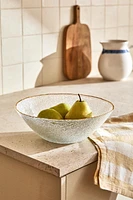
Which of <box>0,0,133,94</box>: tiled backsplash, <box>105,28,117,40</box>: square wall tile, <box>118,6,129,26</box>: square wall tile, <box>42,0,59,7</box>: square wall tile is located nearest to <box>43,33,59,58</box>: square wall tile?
<box>0,0,133,94</box>: tiled backsplash

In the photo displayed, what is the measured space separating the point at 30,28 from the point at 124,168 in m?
0.89

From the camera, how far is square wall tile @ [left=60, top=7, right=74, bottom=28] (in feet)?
6.55

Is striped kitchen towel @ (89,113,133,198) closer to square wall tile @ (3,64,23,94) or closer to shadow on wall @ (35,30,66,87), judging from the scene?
square wall tile @ (3,64,23,94)

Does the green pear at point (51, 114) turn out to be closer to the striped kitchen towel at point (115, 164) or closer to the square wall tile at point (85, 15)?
the striped kitchen towel at point (115, 164)

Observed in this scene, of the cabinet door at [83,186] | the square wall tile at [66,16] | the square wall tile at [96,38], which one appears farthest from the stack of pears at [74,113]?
the square wall tile at [96,38]

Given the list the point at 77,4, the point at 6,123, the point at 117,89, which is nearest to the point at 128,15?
the point at 77,4

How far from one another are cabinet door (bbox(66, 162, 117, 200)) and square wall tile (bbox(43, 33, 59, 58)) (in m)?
0.88

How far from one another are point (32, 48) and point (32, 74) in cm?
11

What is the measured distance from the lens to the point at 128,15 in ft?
7.73

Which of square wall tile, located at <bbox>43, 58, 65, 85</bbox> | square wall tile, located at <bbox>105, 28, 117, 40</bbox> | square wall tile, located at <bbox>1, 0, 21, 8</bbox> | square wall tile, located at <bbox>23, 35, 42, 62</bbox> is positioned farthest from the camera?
square wall tile, located at <bbox>105, 28, 117, 40</bbox>

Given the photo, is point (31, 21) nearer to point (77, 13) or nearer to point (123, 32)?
point (77, 13)

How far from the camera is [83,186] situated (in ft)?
3.82

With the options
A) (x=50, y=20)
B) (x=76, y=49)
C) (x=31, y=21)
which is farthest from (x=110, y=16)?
(x=31, y=21)

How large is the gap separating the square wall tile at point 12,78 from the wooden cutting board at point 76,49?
266mm
